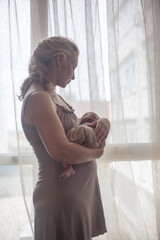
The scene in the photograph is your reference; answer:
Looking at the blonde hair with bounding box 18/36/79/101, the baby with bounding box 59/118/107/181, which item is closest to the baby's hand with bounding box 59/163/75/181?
the baby with bounding box 59/118/107/181

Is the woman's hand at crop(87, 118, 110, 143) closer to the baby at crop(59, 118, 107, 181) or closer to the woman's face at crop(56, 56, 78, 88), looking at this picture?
the baby at crop(59, 118, 107, 181)

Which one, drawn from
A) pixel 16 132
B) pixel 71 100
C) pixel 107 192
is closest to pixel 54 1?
pixel 71 100

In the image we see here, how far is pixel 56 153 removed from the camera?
711mm

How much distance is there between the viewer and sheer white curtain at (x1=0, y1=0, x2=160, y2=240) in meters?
1.27

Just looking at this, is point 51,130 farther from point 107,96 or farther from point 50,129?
point 107,96

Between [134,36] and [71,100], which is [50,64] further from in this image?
[134,36]

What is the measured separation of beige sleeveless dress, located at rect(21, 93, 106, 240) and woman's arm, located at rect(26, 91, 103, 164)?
0.22 feet

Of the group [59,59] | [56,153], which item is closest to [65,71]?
[59,59]

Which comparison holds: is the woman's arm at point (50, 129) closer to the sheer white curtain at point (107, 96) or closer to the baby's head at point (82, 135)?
the baby's head at point (82, 135)

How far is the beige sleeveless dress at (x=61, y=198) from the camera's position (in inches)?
30.4

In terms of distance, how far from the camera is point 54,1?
1.29 metres

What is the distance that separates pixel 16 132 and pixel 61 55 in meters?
0.62

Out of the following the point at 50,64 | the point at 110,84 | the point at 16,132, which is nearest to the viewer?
the point at 50,64

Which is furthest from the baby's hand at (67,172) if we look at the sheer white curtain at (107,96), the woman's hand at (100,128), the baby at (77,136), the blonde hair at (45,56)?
the sheer white curtain at (107,96)
